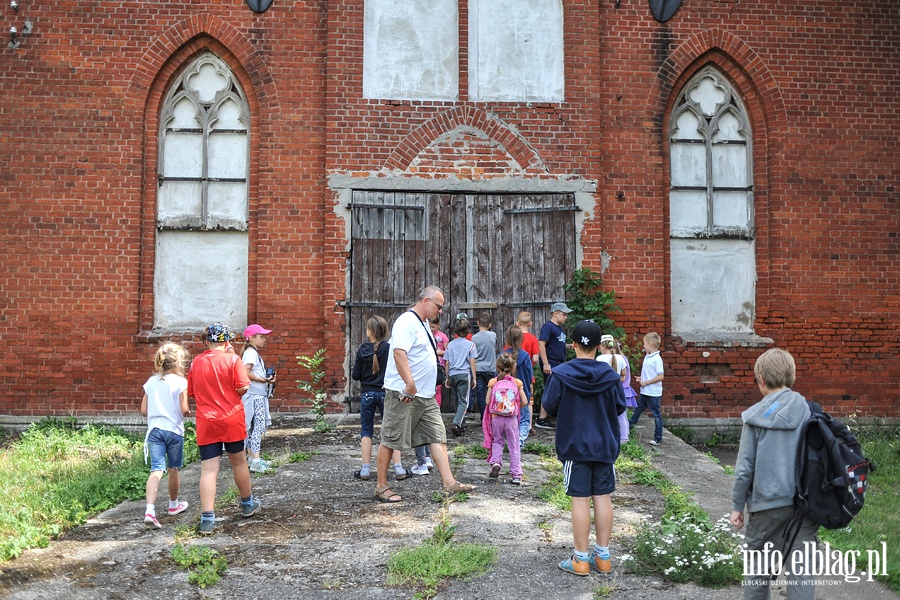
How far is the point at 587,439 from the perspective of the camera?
5.35m

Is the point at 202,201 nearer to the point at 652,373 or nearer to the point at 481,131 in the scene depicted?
the point at 481,131

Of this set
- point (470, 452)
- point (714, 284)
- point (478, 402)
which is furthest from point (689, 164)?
point (470, 452)

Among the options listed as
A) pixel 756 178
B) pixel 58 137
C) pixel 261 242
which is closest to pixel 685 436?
pixel 756 178

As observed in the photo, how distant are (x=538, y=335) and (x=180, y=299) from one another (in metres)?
4.80

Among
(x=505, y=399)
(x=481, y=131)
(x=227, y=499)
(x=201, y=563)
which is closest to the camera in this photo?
(x=201, y=563)

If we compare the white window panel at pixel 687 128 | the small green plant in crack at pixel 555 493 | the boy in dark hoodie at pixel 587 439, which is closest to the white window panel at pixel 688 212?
the white window panel at pixel 687 128

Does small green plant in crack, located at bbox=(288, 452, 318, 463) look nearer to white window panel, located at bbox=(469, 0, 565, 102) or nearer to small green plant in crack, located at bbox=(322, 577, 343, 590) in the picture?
small green plant in crack, located at bbox=(322, 577, 343, 590)

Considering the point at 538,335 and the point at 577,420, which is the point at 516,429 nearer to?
the point at 577,420

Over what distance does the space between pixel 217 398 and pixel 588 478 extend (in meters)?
2.87

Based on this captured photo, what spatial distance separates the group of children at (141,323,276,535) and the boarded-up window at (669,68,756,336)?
7.08m

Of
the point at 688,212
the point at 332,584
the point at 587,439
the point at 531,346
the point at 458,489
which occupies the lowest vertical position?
the point at 332,584

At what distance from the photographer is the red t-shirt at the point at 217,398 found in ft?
21.0

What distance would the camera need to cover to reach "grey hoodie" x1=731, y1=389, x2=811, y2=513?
4336 millimetres

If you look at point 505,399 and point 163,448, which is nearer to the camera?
point 163,448
